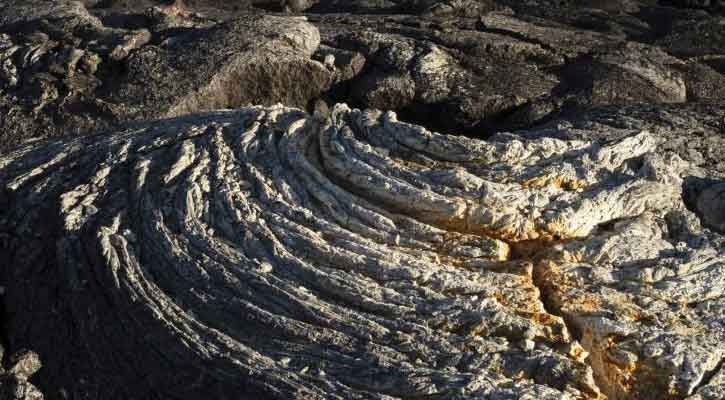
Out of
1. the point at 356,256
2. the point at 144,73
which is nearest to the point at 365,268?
the point at 356,256

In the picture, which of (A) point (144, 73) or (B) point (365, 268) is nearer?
(B) point (365, 268)

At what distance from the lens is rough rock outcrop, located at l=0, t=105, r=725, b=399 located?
391 cm

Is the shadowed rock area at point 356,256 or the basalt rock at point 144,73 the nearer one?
the shadowed rock area at point 356,256

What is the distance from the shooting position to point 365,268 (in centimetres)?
427

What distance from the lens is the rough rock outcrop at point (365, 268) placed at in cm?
391

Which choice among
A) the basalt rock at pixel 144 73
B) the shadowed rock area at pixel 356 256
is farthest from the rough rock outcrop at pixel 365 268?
the basalt rock at pixel 144 73

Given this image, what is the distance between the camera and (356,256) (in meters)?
4.31

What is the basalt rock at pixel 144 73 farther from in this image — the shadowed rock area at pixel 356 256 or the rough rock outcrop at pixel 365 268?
the rough rock outcrop at pixel 365 268

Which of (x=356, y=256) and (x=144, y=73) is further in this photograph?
(x=144, y=73)

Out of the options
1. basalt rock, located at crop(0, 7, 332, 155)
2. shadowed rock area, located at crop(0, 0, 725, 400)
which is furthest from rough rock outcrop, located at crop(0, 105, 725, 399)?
basalt rock, located at crop(0, 7, 332, 155)

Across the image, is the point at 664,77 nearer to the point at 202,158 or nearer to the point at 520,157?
the point at 520,157

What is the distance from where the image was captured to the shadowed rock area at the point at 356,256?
392 cm

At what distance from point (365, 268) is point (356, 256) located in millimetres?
81

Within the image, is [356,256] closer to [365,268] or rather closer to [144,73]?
[365,268]
